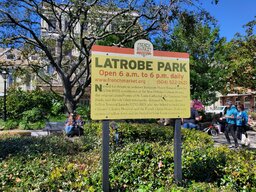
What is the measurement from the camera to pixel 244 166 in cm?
423

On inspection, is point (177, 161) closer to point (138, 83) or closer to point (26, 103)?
point (138, 83)

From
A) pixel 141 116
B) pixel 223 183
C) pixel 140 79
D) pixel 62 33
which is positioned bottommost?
pixel 223 183

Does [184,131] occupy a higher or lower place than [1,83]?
lower

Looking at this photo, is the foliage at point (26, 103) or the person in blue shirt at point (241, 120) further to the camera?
the foliage at point (26, 103)

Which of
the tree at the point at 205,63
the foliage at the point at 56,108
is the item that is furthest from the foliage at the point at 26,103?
the tree at the point at 205,63

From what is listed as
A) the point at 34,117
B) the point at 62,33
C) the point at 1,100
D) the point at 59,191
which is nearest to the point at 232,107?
the point at 59,191

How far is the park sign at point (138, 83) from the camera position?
13.4 ft

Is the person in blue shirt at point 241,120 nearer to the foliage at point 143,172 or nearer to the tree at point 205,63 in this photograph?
the foliage at point 143,172

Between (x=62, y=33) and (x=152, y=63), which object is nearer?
(x=152, y=63)

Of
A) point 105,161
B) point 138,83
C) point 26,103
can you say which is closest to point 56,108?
point 26,103

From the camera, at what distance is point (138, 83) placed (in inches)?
171

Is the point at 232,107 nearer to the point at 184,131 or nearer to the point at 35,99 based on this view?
the point at 184,131

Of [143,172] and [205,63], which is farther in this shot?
[205,63]

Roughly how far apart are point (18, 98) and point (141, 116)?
78.7ft
